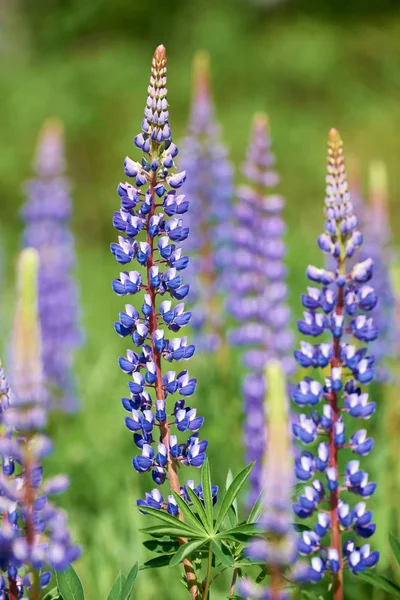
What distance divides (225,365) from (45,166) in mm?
1890

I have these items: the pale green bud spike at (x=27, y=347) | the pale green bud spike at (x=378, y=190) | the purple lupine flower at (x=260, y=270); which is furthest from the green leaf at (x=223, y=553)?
the pale green bud spike at (x=378, y=190)

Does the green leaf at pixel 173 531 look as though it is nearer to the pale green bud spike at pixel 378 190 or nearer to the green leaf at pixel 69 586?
the green leaf at pixel 69 586

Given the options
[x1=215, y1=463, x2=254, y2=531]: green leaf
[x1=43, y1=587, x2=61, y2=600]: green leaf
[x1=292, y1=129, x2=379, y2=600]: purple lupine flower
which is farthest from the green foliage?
[x1=43, y1=587, x2=61, y2=600]: green leaf

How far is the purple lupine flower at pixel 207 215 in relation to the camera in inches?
190

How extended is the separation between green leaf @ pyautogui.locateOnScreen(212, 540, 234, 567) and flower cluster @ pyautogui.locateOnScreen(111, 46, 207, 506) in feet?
0.48

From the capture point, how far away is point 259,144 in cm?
386

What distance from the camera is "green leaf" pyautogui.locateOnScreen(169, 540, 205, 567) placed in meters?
1.60

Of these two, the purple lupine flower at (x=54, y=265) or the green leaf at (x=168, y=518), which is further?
the purple lupine flower at (x=54, y=265)

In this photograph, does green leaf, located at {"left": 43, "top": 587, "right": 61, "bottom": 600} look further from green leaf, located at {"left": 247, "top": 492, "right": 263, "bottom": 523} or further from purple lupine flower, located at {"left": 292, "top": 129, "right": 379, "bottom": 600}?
purple lupine flower, located at {"left": 292, "top": 129, "right": 379, "bottom": 600}

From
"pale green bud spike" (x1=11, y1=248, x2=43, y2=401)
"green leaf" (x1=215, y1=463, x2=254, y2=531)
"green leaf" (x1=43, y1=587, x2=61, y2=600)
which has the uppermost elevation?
"pale green bud spike" (x1=11, y1=248, x2=43, y2=401)

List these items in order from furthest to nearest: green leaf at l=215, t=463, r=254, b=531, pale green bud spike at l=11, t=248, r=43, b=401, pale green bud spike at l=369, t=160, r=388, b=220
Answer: pale green bud spike at l=369, t=160, r=388, b=220 < green leaf at l=215, t=463, r=254, b=531 < pale green bud spike at l=11, t=248, r=43, b=401

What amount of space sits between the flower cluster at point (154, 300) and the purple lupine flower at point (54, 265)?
3.52 meters

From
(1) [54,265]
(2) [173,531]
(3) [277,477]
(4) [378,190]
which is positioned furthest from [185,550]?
(1) [54,265]

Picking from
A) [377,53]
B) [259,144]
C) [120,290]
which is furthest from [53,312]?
[377,53]
